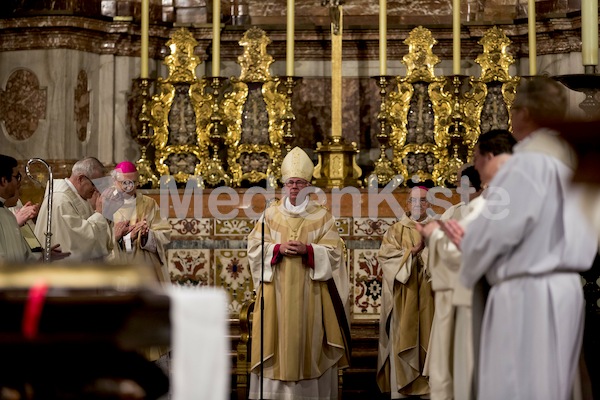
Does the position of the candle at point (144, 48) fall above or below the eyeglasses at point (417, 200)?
above

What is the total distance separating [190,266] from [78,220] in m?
1.16

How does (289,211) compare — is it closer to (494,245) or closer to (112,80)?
(112,80)

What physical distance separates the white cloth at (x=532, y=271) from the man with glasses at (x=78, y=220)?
361cm

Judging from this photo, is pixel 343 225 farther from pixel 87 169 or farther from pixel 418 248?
pixel 87 169

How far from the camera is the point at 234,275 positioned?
907cm

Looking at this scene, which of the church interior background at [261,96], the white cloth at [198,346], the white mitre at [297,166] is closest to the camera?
the white cloth at [198,346]

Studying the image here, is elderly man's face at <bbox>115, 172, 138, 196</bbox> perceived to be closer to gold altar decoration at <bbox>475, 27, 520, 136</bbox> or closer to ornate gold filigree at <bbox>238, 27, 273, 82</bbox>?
ornate gold filigree at <bbox>238, 27, 273, 82</bbox>

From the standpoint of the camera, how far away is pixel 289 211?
870 cm

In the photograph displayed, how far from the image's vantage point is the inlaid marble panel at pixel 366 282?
29.5ft

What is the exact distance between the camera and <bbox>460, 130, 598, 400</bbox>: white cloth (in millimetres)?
5164

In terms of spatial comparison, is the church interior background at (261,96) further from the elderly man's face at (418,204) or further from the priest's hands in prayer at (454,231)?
the priest's hands in prayer at (454,231)

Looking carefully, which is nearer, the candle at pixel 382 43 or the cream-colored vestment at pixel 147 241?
the cream-colored vestment at pixel 147 241

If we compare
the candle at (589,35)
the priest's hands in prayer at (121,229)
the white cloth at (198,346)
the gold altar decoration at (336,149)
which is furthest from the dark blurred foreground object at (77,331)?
the gold altar decoration at (336,149)

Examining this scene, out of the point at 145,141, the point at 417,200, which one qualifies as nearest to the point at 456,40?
the point at 417,200
